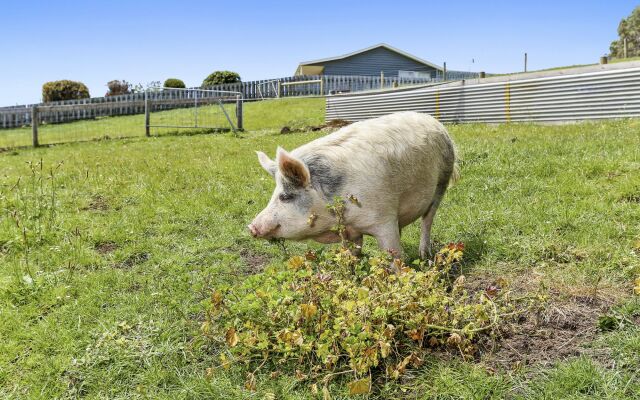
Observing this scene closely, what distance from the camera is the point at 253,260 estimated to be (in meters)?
5.43

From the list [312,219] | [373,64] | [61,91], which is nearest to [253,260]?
[312,219]

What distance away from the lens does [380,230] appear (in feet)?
13.9

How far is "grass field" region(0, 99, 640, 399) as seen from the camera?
307cm

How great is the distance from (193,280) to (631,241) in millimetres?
3783

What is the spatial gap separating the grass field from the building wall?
35.2 metres

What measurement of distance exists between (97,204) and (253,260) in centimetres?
365

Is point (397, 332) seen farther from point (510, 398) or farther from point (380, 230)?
point (380, 230)

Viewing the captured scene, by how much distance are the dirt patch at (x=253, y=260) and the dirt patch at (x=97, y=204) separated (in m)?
3.09

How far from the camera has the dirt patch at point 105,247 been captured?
598 centimetres

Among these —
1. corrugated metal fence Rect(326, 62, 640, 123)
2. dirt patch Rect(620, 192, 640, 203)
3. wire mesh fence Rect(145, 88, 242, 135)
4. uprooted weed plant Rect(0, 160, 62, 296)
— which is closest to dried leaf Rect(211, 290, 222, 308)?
uprooted weed plant Rect(0, 160, 62, 296)

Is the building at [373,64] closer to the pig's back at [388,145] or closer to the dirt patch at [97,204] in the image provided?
the dirt patch at [97,204]

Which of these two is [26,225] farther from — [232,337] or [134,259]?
[232,337]

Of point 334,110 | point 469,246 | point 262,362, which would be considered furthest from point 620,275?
point 334,110

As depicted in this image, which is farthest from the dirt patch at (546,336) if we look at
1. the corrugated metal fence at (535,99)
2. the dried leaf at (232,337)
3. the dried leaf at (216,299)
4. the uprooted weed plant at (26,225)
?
the corrugated metal fence at (535,99)
